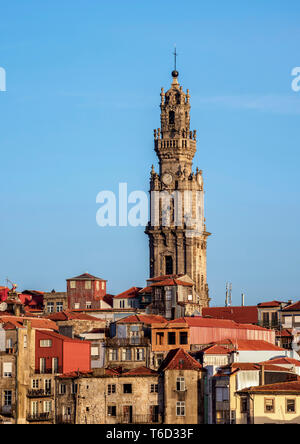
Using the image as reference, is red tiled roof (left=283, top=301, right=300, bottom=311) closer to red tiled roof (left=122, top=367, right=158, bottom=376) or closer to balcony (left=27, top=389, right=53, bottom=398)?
red tiled roof (left=122, top=367, right=158, bottom=376)

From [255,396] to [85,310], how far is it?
44.6 meters

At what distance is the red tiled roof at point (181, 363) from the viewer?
510 ft

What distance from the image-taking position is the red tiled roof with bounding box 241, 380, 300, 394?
492 ft

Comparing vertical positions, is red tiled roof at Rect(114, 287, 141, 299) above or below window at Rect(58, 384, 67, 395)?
above

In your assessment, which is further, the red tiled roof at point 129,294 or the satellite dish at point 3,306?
the red tiled roof at point 129,294

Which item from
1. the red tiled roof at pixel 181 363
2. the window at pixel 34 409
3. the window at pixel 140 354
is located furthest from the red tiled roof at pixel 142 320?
the window at pixel 34 409

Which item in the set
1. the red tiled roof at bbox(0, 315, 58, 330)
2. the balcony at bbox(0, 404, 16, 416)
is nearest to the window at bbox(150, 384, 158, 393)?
the balcony at bbox(0, 404, 16, 416)

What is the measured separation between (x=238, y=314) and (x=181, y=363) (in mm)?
42516

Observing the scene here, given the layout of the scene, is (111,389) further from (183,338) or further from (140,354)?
(183,338)

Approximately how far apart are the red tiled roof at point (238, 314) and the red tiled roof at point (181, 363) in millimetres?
36569

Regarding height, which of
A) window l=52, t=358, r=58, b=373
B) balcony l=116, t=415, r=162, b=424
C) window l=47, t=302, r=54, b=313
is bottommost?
balcony l=116, t=415, r=162, b=424

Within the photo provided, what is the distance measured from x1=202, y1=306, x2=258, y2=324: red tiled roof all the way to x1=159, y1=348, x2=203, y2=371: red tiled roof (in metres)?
36.6

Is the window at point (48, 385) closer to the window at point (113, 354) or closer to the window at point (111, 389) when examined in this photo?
the window at point (111, 389)
